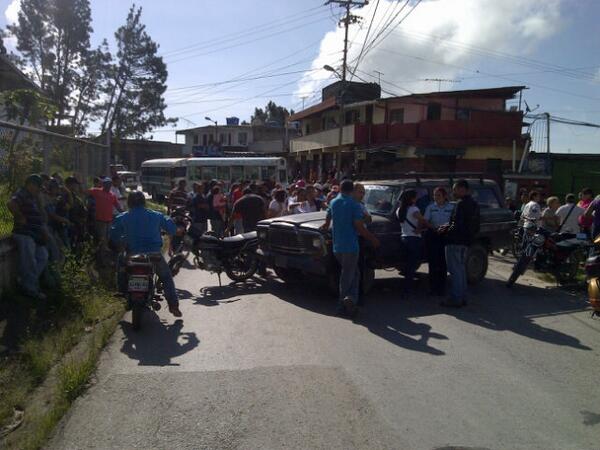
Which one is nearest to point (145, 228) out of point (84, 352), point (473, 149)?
point (84, 352)

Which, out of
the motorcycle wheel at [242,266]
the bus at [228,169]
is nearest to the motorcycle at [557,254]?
the motorcycle wheel at [242,266]

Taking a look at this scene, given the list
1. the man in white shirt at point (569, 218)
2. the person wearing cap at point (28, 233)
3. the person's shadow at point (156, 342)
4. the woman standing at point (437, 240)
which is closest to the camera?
the person's shadow at point (156, 342)

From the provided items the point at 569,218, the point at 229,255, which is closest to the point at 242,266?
the point at 229,255

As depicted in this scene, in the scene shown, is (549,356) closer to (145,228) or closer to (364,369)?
(364,369)

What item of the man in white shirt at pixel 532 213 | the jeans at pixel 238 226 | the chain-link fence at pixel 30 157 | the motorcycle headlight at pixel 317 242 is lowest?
the jeans at pixel 238 226

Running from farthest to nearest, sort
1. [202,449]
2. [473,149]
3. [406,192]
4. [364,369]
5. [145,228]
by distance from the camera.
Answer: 1. [473,149]
2. [406,192]
3. [145,228]
4. [364,369]
5. [202,449]

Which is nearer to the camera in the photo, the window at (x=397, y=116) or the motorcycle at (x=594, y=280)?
the motorcycle at (x=594, y=280)

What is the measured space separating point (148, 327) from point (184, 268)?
485 cm

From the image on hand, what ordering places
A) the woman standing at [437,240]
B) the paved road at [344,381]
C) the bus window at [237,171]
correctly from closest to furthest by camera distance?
1. the paved road at [344,381]
2. the woman standing at [437,240]
3. the bus window at [237,171]

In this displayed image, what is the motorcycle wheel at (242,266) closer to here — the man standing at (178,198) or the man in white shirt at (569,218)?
the man standing at (178,198)

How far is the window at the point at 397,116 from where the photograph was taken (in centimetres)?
3491

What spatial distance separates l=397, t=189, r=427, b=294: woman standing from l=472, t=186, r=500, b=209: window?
231 centimetres

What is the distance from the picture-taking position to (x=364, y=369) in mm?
5527

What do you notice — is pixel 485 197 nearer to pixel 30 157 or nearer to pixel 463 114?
pixel 30 157
